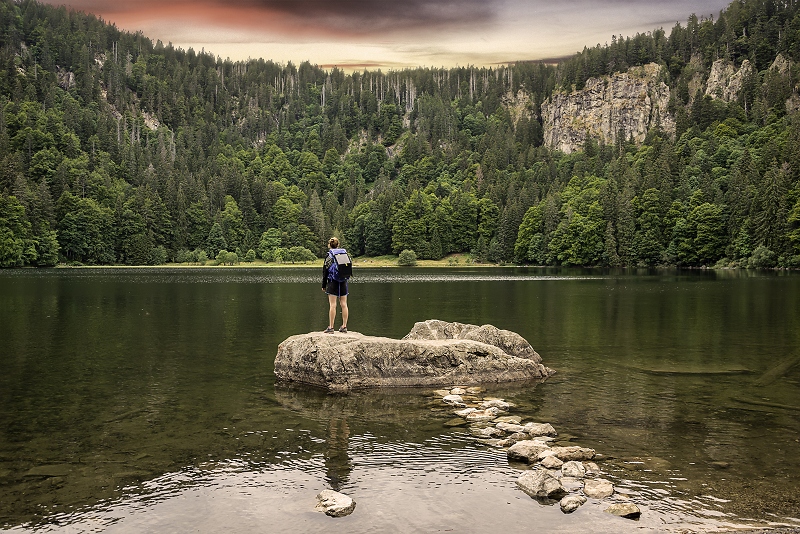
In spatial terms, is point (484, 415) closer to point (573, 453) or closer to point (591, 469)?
point (573, 453)

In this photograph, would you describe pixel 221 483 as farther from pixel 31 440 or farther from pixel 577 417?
pixel 577 417

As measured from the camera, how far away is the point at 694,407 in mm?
19422

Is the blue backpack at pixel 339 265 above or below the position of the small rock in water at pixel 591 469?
above

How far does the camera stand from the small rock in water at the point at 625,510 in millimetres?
11461

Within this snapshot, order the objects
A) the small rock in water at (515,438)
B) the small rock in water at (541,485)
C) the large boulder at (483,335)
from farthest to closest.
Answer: the large boulder at (483,335) → the small rock in water at (515,438) → the small rock in water at (541,485)

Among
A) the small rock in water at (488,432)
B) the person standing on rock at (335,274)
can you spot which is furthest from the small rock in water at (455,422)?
the person standing on rock at (335,274)

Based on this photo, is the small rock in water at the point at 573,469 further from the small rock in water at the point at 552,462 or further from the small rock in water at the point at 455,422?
the small rock in water at the point at 455,422

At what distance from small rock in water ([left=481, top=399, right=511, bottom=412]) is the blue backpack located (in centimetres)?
728

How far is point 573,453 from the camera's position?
14492 millimetres

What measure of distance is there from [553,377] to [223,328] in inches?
885

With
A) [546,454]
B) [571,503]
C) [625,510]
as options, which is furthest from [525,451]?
[625,510]

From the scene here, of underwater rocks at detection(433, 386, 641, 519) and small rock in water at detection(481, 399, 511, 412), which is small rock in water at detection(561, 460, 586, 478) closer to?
underwater rocks at detection(433, 386, 641, 519)

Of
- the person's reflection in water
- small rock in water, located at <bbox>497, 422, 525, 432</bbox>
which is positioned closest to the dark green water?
the person's reflection in water

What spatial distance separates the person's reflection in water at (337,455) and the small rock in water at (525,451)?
145 inches
